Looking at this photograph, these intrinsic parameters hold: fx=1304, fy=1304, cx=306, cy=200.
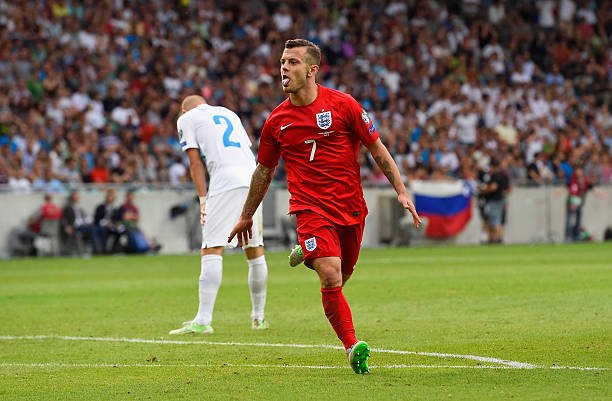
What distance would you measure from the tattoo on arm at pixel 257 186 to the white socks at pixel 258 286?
10.8 ft

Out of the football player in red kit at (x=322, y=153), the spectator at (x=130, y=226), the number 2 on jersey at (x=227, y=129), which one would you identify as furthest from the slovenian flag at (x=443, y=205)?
the football player in red kit at (x=322, y=153)

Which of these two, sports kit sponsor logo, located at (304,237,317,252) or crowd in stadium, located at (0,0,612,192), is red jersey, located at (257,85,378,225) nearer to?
sports kit sponsor logo, located at (304,237,317,252)

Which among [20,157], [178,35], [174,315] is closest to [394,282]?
[174,315]

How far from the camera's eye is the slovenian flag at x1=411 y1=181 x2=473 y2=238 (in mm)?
31844

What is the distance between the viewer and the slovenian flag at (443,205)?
31.8 m

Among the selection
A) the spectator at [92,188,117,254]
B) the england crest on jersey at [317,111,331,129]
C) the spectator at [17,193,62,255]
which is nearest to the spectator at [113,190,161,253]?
the spectator at [92,188,117,254]

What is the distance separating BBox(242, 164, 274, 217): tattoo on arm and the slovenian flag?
22.2 meters

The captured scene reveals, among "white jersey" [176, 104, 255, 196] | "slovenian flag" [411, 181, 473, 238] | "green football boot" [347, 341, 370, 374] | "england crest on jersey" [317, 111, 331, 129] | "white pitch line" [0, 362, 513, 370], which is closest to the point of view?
"green football boot" [347, 341, 370, 374]

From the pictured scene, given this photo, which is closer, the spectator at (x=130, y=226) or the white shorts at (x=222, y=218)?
the white shorts at (x=222, y=218)

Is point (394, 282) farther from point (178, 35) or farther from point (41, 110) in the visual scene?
point (178, 35)

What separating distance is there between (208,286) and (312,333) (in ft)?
4.33

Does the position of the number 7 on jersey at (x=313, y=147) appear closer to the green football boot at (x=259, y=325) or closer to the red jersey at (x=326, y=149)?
the red jersey at (x=326, y=149)

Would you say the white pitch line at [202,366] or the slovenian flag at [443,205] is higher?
the slovenian flag at [443,205]

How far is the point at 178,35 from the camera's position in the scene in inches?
1337
